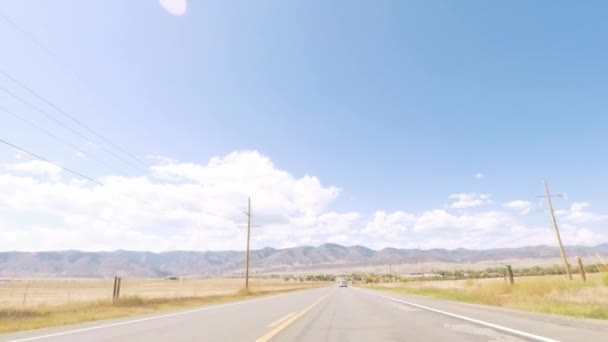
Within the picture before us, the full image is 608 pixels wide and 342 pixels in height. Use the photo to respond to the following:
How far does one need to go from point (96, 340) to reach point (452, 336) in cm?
720

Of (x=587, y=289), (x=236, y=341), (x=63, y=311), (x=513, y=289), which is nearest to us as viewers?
(x=236, y=341)

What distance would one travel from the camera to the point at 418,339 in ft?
21.4

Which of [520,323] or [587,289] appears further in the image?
[587,289]

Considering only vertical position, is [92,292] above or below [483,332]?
below

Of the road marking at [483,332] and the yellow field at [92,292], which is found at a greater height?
the road marking at [483,332]

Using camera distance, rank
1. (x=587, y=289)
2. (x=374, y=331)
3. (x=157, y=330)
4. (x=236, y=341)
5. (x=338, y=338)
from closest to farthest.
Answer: (x=236, y=341) → (x=338, y=338) → (x=374, y=331) → (x=157, y=330) → (x=587, y=289)

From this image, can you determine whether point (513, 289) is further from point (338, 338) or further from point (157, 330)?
point (157, 330)

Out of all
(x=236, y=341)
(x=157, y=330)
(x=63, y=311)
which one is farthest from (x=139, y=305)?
(x=236, y=341)

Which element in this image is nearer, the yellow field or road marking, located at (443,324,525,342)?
road marking, located at (443,324,525,342)

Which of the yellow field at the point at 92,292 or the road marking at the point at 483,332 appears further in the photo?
the yellow field at the point at 92,292

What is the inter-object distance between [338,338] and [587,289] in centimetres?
2017

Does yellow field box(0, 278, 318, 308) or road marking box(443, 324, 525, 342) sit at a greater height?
road marking box(443, 324, 525, 342)

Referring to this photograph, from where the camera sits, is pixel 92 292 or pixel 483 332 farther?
pixel 92 292

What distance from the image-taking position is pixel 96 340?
694 cm
